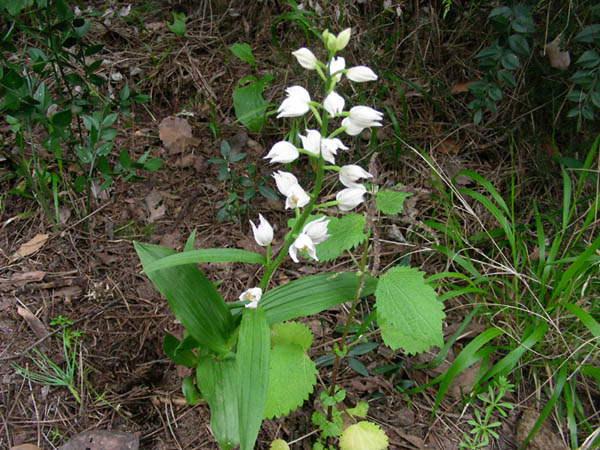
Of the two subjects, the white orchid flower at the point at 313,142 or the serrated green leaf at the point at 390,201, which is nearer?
the white orchid flower at the point at 313,142

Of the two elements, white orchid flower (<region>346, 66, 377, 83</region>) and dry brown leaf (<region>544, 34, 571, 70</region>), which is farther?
dry brown leaf (<region>544, 34, 571, 70</region>)

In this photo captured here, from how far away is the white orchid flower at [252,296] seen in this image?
5.77 feet

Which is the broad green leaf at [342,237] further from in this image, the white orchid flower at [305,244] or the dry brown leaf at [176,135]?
the dry brown leaf at [176,135]

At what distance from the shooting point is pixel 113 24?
11.6 feet

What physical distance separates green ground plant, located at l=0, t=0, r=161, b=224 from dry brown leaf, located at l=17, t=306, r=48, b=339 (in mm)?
583

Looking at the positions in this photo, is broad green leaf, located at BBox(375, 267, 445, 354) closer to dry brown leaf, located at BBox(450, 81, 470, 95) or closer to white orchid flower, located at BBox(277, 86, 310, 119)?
white orchid flower, located at BBox(277, 86, 310, 119)

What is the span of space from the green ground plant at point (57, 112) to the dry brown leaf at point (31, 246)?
13cm

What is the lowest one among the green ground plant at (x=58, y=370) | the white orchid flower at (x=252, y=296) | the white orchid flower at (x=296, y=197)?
the green ground plant at (x=58, y=370)

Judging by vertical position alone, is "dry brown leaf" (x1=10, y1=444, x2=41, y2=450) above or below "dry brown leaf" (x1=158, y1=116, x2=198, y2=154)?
below

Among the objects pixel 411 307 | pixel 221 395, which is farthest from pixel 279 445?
pixel 411 307

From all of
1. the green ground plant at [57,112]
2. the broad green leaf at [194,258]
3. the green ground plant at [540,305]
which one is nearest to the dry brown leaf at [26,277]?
the green ground plant at [57,112]

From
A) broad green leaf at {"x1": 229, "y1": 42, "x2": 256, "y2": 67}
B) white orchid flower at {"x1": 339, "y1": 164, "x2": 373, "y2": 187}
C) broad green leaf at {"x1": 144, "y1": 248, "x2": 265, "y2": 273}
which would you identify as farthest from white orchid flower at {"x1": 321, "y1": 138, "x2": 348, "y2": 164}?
broad green leaf at {"x1": 229, "y1": 42, "x2": 256, "y2": 67}

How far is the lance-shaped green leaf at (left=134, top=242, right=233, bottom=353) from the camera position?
5.91 ft

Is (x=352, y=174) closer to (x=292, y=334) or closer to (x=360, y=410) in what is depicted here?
Answer: (x=292, y=334)
